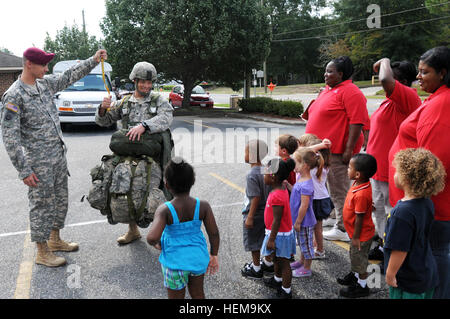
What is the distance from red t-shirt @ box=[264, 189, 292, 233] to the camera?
117 inches

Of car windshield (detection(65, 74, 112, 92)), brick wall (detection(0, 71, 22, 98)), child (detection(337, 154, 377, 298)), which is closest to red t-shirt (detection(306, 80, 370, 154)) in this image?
child (detection(337, 154, 377, 298))

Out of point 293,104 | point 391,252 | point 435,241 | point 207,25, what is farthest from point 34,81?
point 207,25

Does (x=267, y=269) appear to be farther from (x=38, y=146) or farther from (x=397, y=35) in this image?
(x=397, y=35)

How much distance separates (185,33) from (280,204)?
17626mm

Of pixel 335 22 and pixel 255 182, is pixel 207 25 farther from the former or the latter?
pixel 335 22

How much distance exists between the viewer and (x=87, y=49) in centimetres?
3475

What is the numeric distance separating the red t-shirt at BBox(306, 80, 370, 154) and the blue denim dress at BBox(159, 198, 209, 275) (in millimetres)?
2266

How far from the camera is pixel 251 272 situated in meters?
3.49

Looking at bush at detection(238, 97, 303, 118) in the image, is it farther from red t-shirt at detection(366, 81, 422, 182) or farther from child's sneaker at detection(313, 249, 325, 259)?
child's sneaker at detection(313, 249, 325, 259)

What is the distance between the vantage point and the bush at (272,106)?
17167mm

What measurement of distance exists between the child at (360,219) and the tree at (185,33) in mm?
16034

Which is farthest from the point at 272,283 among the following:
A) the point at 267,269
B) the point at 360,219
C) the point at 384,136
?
the point at 384,136

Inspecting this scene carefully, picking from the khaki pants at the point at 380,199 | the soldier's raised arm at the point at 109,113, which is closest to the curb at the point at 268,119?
the khaki pants at the point at 380,199

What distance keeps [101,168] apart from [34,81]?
1090 mm
